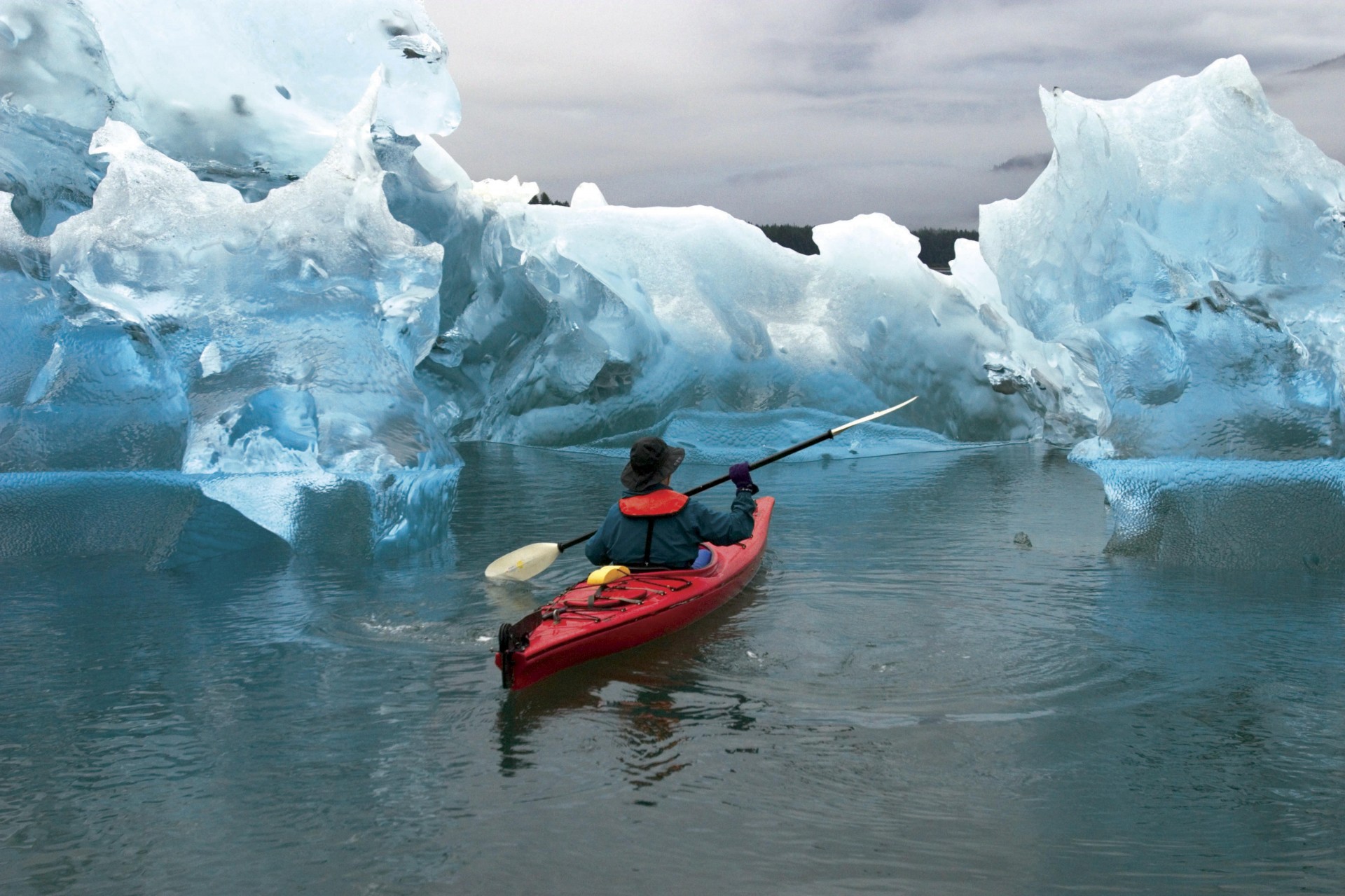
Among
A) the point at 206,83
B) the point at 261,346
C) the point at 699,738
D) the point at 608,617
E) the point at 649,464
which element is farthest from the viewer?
the point at 206,83

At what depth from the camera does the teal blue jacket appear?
597cm

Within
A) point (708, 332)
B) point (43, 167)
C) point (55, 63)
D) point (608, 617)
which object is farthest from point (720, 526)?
point (708, 332)

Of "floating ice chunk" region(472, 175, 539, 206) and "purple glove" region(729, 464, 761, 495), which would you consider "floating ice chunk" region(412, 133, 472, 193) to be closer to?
"floating ice chunk" region(472, 175, 539, 206)

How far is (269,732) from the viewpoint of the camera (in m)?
4.53

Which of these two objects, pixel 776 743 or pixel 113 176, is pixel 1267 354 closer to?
pixel 776 743

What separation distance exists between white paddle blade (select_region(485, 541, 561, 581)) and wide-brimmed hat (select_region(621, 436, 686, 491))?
47.4 inches

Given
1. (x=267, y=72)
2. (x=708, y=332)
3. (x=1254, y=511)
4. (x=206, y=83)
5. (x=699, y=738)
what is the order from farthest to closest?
(x=708, y=332), (x=267, y=72), (x=206, y=83), (x=1254, y=511), (x=699, y=738)

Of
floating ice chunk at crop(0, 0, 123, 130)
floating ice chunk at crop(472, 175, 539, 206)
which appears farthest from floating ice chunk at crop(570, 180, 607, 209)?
floating ice chunk at crop(0, 0, 123, 130)

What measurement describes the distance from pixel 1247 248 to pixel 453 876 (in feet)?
20.3

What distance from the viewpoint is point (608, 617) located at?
210 inches

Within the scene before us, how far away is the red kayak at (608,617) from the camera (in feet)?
16.1

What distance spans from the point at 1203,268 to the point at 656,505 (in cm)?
378

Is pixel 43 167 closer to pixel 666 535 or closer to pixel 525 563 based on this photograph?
pixel 525 563

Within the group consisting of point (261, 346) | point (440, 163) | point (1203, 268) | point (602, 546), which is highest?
point (440, 163)
